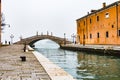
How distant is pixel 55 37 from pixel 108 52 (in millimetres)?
42254

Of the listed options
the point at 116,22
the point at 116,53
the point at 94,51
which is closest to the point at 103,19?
the point at 116,22

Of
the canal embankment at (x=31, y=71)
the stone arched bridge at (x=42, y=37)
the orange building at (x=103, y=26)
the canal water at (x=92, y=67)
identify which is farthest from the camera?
the stone arched bridge at (x=42, y=37)

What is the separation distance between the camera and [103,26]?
37375 mm

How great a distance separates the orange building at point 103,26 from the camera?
32969mm

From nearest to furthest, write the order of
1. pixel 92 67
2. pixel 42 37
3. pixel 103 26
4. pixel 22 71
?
pixel 22 71 < pixel 92 67 < pixel 103 26 < pixel 42 37

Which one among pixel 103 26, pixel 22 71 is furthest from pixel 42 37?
pixel 22 71

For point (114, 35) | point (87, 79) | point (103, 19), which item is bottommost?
point (87, 79)

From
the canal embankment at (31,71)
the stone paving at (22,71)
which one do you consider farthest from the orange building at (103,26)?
the stone paving at (22,71)

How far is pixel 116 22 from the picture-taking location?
32750 millimetres

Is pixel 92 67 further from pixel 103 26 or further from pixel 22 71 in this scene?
pixel 103 26

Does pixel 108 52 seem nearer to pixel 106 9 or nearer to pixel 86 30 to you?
pixel 106 9

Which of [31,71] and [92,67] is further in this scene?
[92,67]

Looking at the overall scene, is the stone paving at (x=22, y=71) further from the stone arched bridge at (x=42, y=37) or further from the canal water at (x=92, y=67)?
the stone arched bridge at (x=42, y=37)

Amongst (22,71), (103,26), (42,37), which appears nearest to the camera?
(22,71)
